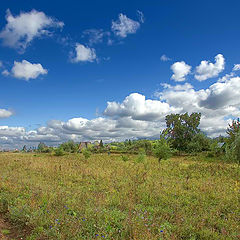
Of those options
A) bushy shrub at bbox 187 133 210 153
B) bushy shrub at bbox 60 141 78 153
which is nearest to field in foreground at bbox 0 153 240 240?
bushy shrub at bbox 187 133 210 153

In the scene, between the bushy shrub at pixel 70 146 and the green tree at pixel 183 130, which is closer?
the green tree at pixel 183 130

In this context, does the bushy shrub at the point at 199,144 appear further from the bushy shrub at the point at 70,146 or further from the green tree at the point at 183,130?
the bushy shrub at the point at 70,146

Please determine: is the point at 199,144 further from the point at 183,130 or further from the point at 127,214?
the point at 127,214

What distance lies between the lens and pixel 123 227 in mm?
4527

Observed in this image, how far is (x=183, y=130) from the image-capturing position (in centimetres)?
5269

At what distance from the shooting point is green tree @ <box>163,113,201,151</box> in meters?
52.1

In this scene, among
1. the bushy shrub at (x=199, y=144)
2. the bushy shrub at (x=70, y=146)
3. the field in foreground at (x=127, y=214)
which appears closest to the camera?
the field in foreground at (x=127, y=214)

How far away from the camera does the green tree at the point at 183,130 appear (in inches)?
2051

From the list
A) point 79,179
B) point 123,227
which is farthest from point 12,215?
point 79,179

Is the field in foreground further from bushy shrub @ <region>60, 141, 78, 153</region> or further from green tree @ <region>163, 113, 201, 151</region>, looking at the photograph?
bushy shrub @ <region>60, 141, 78, 153</region>

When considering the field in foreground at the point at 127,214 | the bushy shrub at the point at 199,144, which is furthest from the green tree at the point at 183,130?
the field in foreground at the point at 127,214

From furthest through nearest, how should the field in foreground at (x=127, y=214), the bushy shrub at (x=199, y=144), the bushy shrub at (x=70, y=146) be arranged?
the bushy shrub at (x=70, y=146), the bushy shrub at (x=199, y=144), the field in foreground at (x=127, y=214)

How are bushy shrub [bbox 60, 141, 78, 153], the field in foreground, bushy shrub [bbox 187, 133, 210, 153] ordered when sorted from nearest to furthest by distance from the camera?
the field in foreground
bushy shrub [bbox 187, 133, 210, 153]
bushy shrub [bbox 60, 141, 78, 153]

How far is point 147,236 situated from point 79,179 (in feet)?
24.2
